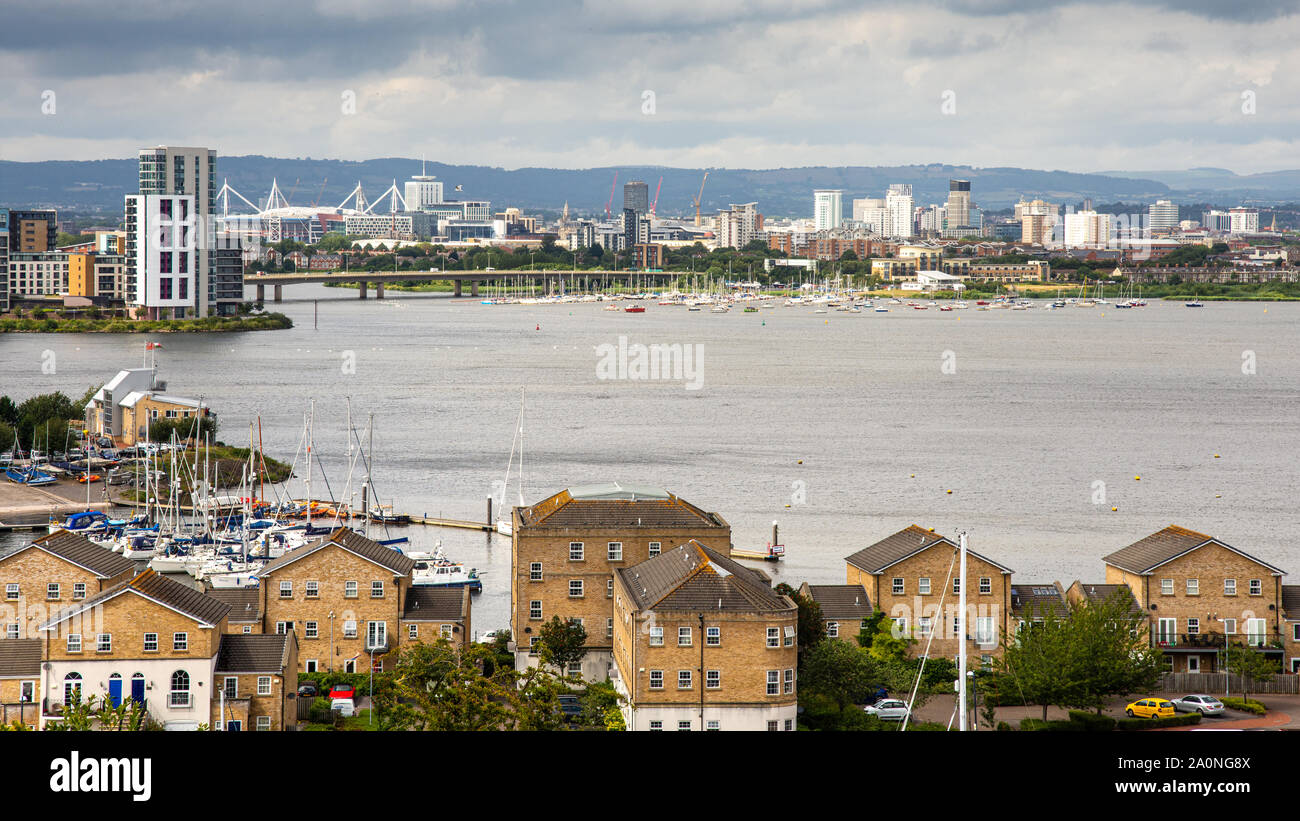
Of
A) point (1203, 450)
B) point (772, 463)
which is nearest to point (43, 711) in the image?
point (772, 463)

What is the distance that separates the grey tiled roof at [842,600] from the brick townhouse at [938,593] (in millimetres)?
119

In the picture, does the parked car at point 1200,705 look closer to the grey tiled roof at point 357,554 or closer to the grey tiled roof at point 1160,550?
the grey tiled roof at point 1160,550

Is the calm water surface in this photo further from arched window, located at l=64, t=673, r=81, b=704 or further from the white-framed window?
arched window, located at l=64, t=673, r=81, b=704

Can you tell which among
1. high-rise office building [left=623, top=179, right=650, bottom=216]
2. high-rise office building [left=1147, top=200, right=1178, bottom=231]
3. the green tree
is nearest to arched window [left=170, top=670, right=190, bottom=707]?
the green tree

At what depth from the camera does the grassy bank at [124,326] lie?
55094 mm

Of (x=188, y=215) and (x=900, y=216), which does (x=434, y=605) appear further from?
(x=900, y=216)

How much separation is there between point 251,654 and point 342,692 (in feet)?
3.21

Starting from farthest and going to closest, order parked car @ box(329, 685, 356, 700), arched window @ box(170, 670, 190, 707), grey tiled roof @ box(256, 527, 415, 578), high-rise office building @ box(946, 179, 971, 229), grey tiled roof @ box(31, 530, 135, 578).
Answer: high-rise office building @ box(946, 179, 971, 229)
grey tiled roof @ box(256, 527, 415, 578)
grey tiled roof @ box(31, 530, 135, 578)
parked car @ box(329, 685, 356, 700)
arched window @ box(170, 670, 190, 707)

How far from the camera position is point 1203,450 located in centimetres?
2725

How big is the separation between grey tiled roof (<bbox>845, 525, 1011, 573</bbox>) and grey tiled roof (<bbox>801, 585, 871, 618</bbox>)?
0.22m

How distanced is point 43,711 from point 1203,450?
23.4m

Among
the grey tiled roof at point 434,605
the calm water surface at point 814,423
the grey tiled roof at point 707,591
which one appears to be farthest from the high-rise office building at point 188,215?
the grey tiled roof at point 707,591

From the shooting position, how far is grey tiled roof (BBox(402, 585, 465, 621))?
11383mm

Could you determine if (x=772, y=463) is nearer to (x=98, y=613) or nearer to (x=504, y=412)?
(x=504, y=412)
